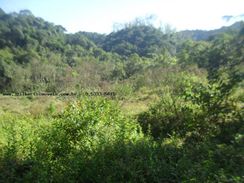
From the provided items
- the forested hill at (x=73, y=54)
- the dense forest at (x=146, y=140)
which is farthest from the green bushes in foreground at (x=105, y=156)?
the forested hill at (x=73, y=54)

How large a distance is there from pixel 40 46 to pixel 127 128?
56.2 metres

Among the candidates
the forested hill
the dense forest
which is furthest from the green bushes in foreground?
the forested hill

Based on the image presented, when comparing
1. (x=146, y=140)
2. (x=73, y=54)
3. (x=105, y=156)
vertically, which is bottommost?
(x=105, y=156)

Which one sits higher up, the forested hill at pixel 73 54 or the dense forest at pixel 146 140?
the forested hill at pixel 73 54

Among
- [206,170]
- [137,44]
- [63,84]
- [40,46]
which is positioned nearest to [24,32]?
[40,46]

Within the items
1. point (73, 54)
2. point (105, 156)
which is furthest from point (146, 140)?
point (73, 54)

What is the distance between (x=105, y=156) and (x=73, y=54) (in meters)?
59.1

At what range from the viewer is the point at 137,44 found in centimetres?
7669

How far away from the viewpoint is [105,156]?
605 centimetres

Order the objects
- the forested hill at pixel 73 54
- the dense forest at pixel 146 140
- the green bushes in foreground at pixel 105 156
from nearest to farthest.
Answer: the green bushes in foreground at pixel 105 156 < the dense forest at pixel 146 140 < the forested hill at pixel 73 54

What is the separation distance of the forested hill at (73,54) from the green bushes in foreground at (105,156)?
14.6m

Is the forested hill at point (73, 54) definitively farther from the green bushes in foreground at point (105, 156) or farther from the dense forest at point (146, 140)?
the green bushes in foreground at point (105, 156)

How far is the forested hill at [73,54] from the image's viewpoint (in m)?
38.4

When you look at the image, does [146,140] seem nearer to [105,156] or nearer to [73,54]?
[105,156]
